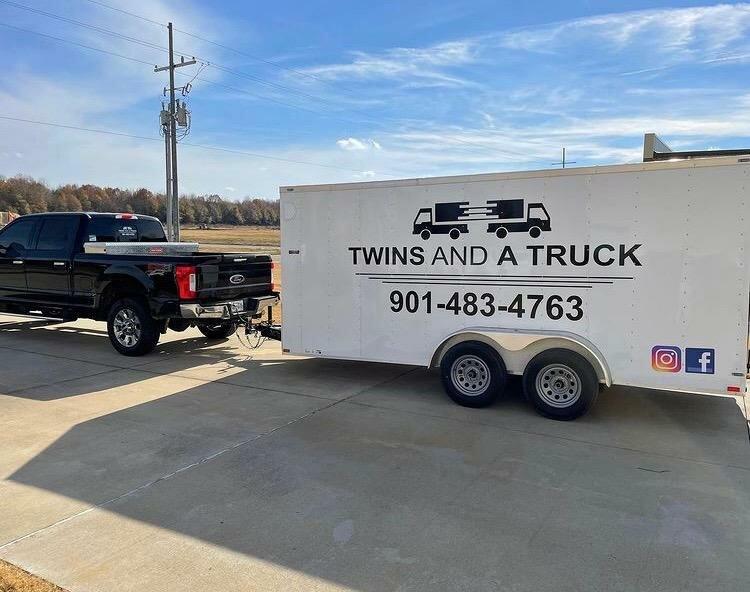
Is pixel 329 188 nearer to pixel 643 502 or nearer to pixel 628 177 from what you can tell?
pixel 628 177

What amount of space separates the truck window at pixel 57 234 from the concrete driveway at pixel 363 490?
3259mm

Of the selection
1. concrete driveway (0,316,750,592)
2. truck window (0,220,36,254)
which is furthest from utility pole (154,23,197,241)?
concrete driveway (0,316,750,592)

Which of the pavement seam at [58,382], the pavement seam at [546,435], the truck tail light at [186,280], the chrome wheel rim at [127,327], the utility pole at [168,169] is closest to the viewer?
the pavement seam at [546,435]

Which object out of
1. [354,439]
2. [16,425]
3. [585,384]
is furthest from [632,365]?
[16,425]

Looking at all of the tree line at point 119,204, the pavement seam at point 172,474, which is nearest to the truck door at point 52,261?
the pavement seam at point 172,474

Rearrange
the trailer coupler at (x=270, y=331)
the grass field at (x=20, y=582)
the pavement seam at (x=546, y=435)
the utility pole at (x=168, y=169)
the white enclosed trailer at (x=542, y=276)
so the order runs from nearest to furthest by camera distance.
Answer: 1. the grass field at (x=20, y=582)
2. the pavement seam at (x=546, y=435)
3. the white enclosed trailer at (x=542, y=276)
4. the trailer coupler at (x=270, y=331)
5. the utility pole at (x=168, y=169)

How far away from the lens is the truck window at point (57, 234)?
9.90m

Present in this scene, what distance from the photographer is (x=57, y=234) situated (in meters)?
10.1

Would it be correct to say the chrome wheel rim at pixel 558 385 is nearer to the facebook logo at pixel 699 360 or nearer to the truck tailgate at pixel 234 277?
the facebook logo at pixel 699 360

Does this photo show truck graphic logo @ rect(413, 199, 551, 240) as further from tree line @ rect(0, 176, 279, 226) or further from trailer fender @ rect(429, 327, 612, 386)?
tree line @ rect(0, 176, 279, 226)

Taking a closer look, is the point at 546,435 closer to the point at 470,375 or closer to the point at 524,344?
the point at 524,344

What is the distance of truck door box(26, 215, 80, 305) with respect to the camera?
9852mm

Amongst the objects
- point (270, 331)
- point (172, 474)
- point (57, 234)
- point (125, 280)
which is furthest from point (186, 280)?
point (172, 474)

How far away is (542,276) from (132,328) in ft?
20.6
